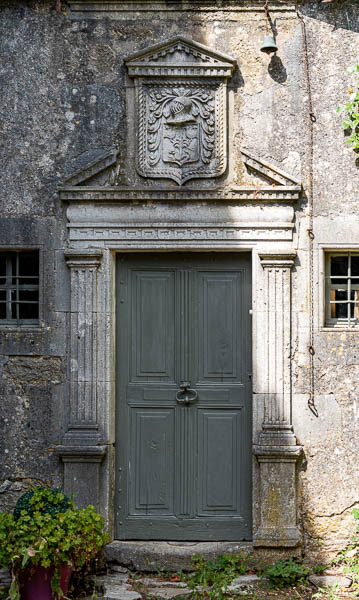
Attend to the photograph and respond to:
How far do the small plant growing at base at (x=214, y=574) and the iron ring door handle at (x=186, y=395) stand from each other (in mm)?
1210

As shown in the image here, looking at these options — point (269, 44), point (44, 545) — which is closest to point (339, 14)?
point (269, 44)

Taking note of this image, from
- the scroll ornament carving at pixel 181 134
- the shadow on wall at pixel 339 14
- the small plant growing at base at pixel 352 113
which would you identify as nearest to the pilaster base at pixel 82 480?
the scroll ornament carving at pixel 181 134

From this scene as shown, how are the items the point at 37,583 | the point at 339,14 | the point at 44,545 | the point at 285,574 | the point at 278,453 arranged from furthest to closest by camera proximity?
the point at 339,14, the point at 278,453, the point at 285,574, the point at 37,583, the point at 44,545

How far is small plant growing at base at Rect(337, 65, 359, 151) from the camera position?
622 cm

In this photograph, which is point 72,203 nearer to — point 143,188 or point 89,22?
point 143,188

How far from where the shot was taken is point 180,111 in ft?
20.7

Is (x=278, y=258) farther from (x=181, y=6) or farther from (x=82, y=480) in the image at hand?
(x=82, y=480)

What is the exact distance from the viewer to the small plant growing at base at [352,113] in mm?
6223

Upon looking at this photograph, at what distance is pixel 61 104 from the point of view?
20.9 ft

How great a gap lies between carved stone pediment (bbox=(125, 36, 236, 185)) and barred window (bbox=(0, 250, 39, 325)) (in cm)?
120

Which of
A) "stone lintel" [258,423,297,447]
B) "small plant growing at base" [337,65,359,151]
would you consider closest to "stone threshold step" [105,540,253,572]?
"stone lintel" [258,423,297,447]

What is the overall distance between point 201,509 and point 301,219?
250cm

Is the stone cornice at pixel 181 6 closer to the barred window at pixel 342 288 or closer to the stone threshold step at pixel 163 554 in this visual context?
the barred window at pixel 342 288

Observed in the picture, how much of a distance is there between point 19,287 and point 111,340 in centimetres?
88
